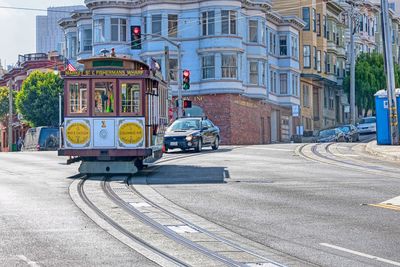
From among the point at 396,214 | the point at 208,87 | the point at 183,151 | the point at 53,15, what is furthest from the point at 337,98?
the point at 53,15

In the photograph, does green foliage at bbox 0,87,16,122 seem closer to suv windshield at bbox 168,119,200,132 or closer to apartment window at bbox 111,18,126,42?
apartment window at bbox 111,18,126,42

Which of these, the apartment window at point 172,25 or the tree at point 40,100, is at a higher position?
the apartment window at point 172,25

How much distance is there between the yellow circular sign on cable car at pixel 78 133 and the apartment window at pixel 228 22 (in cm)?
3853

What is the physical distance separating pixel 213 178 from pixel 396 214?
749 cm

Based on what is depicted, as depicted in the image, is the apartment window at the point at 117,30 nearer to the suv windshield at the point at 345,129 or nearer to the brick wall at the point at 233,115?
the brick wall at the point at 233,115

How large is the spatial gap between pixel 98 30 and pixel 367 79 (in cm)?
3145

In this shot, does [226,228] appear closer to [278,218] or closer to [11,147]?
[278,218]

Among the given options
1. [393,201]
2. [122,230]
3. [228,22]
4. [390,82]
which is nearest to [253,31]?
[228,22]

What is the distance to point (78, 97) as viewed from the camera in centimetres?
2109

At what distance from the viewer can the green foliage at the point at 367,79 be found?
3169 inches

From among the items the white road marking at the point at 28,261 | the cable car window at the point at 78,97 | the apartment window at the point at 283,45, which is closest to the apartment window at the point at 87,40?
the apartment window at the point at 283,45

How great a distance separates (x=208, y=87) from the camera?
58375 mm

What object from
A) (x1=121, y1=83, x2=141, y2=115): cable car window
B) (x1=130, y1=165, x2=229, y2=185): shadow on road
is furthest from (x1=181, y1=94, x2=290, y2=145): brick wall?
(x1=121, y1=83, x2=141, y2=115): cable car window

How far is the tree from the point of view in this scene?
6794 cm
